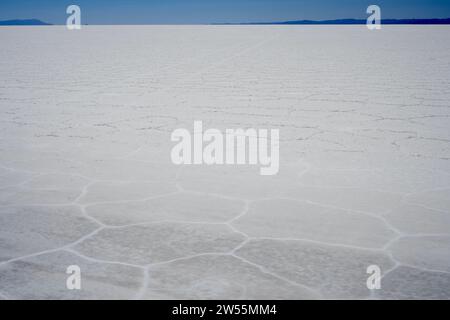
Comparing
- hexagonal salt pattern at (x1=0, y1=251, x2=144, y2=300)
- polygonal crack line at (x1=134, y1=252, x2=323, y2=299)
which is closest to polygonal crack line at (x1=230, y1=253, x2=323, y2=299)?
polygonal crack line at (x1=134, y1=252, x2=323, y2=299)

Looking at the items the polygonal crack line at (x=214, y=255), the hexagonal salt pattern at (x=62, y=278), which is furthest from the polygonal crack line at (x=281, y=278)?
the hexagonal salt pattern at (x=62, y=278)

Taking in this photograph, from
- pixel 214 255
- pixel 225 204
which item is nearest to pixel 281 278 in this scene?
pixel 214 255

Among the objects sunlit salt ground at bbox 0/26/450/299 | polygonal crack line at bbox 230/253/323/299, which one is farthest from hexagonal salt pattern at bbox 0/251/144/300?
polygonal crack line at bbox 230/253/323/299

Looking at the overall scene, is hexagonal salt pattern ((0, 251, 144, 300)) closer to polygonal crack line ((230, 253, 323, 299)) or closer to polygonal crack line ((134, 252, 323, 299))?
polygonal crack line ((134, 252, 323, 299))

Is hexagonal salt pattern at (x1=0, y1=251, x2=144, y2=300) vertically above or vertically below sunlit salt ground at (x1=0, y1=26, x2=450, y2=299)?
below

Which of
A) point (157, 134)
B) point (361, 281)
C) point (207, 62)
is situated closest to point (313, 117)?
point (157, 134)

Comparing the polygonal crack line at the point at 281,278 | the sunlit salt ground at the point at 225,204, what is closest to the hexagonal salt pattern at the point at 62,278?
the sunlit salt ground at the point at 225,204

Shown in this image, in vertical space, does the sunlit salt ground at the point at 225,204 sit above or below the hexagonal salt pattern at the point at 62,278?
above

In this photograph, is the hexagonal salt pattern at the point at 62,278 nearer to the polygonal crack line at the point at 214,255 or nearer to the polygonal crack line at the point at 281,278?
the polygonal crack line at the point at 214,255

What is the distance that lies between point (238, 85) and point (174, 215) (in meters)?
5.06

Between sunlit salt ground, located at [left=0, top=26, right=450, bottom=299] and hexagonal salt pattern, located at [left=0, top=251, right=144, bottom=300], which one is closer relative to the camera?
hexagonal salt pattern, located at [left=0, top=251, right=144, bottom=300]

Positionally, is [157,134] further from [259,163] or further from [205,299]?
[205,299]

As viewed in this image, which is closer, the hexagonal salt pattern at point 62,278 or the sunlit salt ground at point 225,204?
the hexagonal salt pattern at point 62,278
